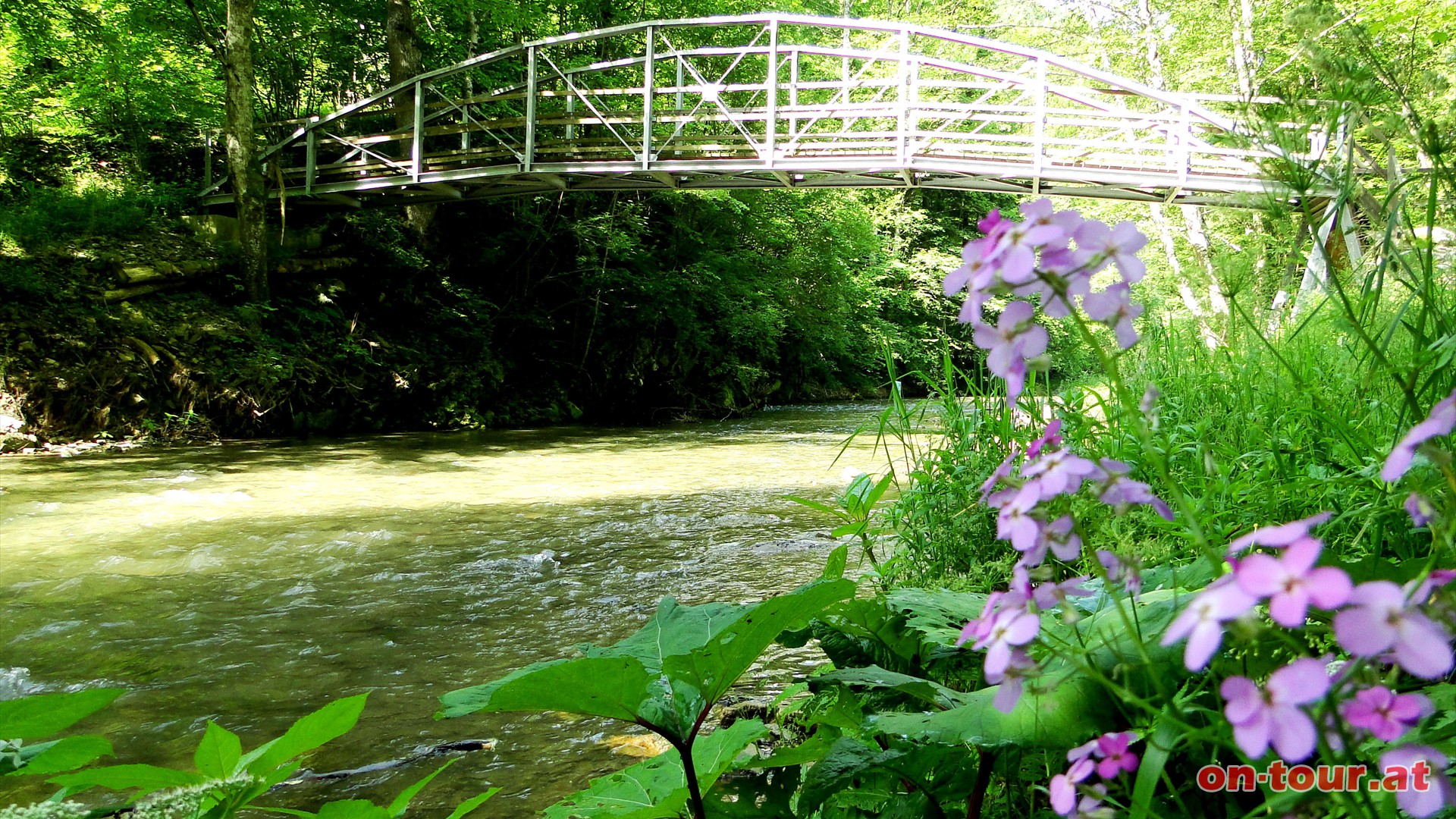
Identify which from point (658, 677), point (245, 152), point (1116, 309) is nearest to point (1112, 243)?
point (1116, 309)

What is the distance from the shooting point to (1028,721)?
769 millimetres

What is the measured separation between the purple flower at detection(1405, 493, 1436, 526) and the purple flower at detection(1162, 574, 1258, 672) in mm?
115

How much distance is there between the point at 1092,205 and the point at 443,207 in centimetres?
1152

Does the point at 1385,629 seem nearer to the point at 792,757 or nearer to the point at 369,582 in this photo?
the point at 792,757

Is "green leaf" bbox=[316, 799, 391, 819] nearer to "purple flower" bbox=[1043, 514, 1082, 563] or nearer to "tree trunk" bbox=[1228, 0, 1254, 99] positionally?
"purple flower" bbox=[1043, 514, 1082, 563]

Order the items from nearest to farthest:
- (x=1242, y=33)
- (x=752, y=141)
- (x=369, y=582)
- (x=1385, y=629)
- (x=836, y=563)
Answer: (x=1385, y=629)
(x=836, y=563)
(x=369, y=582)
(x=752, y=141)
(x=1242, y=33)

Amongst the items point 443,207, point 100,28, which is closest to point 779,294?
point 443,207

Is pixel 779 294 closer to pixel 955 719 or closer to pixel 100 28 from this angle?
pixel 100 28

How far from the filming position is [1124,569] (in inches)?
20.1

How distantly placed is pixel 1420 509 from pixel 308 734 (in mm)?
897

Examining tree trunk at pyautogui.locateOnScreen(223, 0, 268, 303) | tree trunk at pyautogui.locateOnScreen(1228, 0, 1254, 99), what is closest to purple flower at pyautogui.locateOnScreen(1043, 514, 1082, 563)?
tree trunk at pyautogui.locateOnScreen(223, 0, 268, 303)

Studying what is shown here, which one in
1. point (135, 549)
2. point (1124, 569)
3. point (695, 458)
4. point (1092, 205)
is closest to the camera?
point (1124, 569)

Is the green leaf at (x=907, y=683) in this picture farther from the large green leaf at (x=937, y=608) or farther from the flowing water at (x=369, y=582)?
the flowing water at (x=369, y=582)

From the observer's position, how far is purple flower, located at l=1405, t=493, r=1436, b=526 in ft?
1.24
